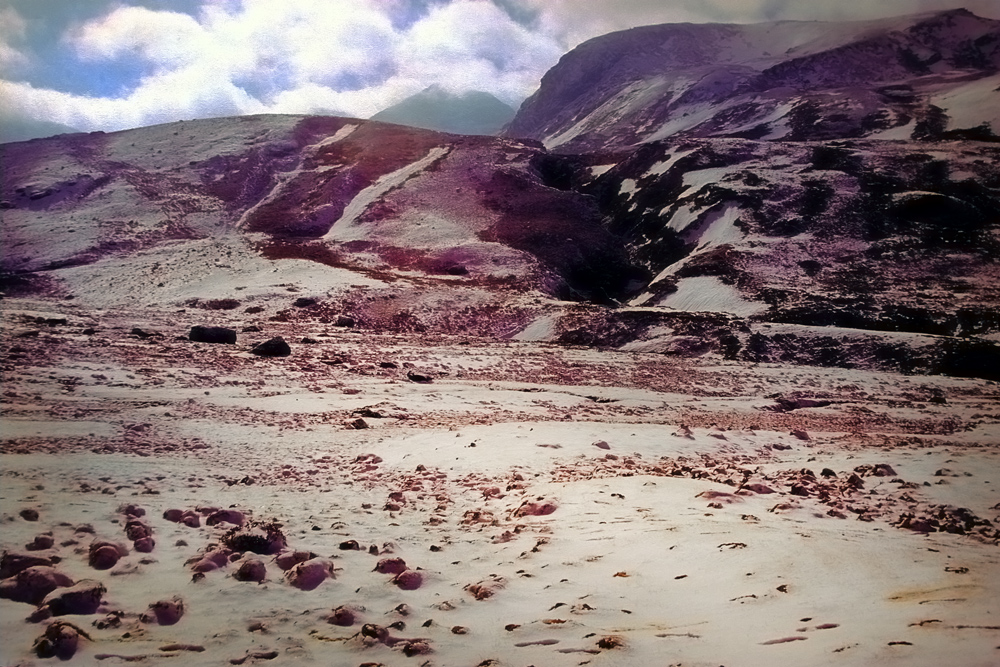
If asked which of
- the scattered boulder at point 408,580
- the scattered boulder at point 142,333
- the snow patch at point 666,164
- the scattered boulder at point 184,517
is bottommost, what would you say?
the scattered boulder at point 408,580

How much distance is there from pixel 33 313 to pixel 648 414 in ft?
71.7

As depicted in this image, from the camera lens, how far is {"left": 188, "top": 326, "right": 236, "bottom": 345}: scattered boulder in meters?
21.2

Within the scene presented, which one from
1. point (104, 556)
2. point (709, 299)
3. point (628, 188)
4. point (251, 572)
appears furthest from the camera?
point (628, 188)

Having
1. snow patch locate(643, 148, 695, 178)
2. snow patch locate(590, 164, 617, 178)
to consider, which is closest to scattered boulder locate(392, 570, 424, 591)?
snow patch locate(643, 148, 695, 178)

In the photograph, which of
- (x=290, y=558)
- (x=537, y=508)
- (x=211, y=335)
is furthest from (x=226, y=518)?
(x=211, y=335)

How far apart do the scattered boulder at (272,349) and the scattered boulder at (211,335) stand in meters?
2.31

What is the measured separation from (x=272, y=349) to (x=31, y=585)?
49.2 feet

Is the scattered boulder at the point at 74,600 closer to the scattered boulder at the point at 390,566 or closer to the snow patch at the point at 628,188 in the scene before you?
the scattered boulder at the point at 390,566

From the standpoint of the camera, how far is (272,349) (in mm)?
19672

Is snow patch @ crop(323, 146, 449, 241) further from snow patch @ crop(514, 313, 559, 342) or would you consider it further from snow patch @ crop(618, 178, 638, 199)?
snow patch @ crop(514, 313, 559, 342)

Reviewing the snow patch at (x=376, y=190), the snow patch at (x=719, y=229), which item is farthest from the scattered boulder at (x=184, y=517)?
the snow patch at (x=376, y=190)

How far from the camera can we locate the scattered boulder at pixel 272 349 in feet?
64.2

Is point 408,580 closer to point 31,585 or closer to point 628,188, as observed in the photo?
point 31,585

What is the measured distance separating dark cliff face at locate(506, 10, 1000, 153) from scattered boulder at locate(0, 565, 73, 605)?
97.0 m
